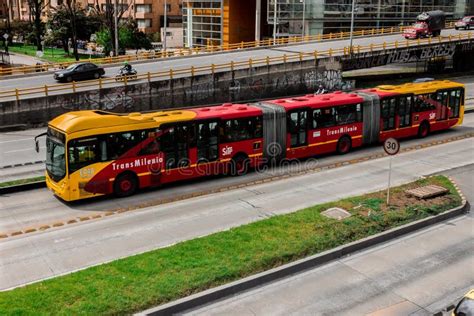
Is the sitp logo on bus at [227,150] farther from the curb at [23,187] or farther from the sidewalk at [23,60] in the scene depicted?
the sidewalk at [23,60]

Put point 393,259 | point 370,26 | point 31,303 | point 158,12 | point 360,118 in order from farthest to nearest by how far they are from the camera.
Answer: point 158,12 → point 370,26 → point 360,118 → point 393,259 → point 31,303

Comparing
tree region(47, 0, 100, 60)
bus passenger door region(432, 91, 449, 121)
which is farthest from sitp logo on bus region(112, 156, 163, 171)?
tree region(47, 0, 100, 60)

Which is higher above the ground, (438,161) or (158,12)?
(158,12)

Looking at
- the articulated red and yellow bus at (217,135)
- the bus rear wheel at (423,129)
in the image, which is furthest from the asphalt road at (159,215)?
the bus rear wheel at (423,129)

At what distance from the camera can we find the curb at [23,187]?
67.4 ft

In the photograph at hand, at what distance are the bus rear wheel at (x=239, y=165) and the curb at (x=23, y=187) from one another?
7.76 metres

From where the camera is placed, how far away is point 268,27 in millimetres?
80688

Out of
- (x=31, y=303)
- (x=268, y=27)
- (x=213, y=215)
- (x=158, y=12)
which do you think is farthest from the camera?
(x=158, y=12)

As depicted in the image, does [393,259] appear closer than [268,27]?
Yes

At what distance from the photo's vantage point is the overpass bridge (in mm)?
35594

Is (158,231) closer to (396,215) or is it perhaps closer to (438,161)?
(396,215)

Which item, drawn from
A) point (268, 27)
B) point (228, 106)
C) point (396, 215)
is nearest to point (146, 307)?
point (396, 215)

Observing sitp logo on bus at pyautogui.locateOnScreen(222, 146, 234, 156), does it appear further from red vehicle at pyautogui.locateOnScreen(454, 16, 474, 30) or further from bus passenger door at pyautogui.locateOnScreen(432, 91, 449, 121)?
red vehicle at pyautogui.locateOnScreen(454, 16, 474, 30)

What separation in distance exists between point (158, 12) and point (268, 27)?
3094cm
